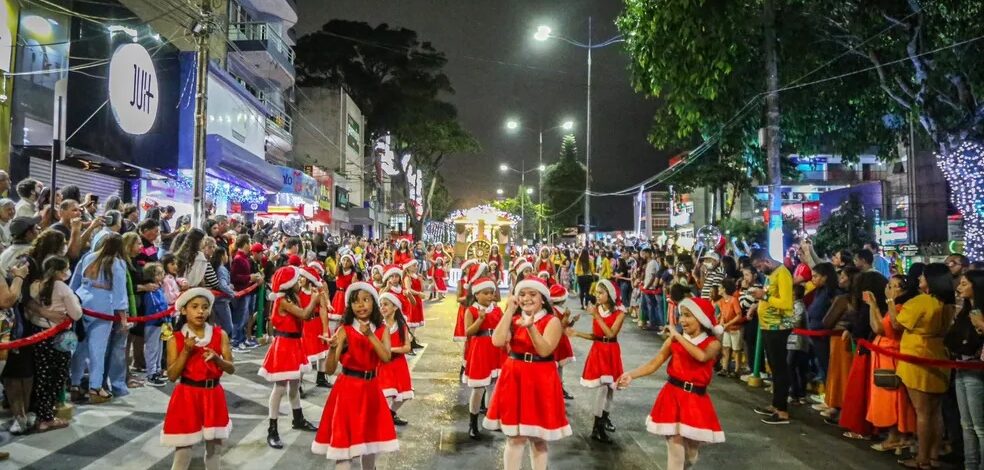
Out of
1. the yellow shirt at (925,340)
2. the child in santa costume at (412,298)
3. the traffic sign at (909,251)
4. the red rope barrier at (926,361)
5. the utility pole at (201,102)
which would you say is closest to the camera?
the red rope barrier at (926,361)

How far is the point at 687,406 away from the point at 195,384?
3766mm

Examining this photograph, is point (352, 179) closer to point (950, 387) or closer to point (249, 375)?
point (249, 375)

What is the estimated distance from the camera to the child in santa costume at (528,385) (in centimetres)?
483

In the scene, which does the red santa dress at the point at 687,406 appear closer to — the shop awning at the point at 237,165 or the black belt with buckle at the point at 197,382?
the black belt with buckle at the point at 197,382

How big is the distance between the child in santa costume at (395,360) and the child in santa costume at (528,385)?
3.23 ft

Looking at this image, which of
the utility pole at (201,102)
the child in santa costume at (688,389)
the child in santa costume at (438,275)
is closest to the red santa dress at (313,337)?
the child in santa costume at (688,389)

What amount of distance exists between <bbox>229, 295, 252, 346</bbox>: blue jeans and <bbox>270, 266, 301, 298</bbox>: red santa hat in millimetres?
5477

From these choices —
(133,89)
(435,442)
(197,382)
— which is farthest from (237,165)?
(197,382)

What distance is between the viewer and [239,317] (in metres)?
11.8

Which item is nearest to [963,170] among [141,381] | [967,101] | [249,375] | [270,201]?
[967,101]

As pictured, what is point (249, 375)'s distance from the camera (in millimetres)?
9531

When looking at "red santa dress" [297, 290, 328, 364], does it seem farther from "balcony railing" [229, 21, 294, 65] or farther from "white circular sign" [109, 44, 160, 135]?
"balcony railing" [229, 21, 294, 65]

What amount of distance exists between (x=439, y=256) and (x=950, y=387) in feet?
59.1

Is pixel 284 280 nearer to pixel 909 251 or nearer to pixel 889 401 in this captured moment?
pixel 889 401
